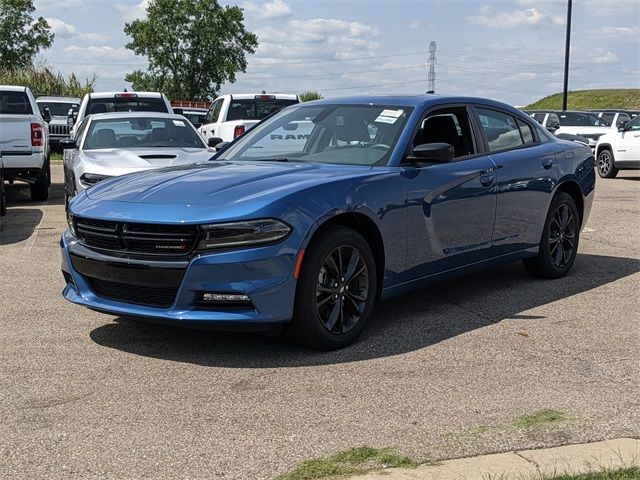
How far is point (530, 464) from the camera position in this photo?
3.83 metres

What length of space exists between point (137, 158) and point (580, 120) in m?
21.1

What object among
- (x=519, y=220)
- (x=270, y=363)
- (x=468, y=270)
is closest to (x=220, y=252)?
(x=270, y=363)

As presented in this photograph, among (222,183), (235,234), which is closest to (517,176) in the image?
(222,183)

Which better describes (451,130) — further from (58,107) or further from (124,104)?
(58,107)

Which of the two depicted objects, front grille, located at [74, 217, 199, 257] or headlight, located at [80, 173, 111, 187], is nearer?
front grille, located at [74, 217, 199, 257]

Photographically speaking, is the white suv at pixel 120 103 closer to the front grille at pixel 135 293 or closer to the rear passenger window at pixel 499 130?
the rear passenger window at pixel 499 130

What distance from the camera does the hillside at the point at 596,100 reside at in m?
74.2

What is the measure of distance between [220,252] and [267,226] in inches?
11.8

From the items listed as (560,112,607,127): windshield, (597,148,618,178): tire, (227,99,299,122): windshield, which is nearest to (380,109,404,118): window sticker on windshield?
(227,99,299,122): windshield

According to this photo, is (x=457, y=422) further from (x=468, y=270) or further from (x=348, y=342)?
(x=468, y=270)

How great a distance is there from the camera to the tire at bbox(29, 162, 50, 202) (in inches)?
586

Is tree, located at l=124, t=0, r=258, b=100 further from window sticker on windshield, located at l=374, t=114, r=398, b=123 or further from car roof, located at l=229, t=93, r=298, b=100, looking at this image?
window sticker on windshield, located at l=374, t=114, r=398, b=123

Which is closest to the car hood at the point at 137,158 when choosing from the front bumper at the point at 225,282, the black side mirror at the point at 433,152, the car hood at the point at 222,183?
the car hood at the point at 222,183

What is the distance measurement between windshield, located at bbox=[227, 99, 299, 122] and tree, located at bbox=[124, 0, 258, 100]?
6225 cm
